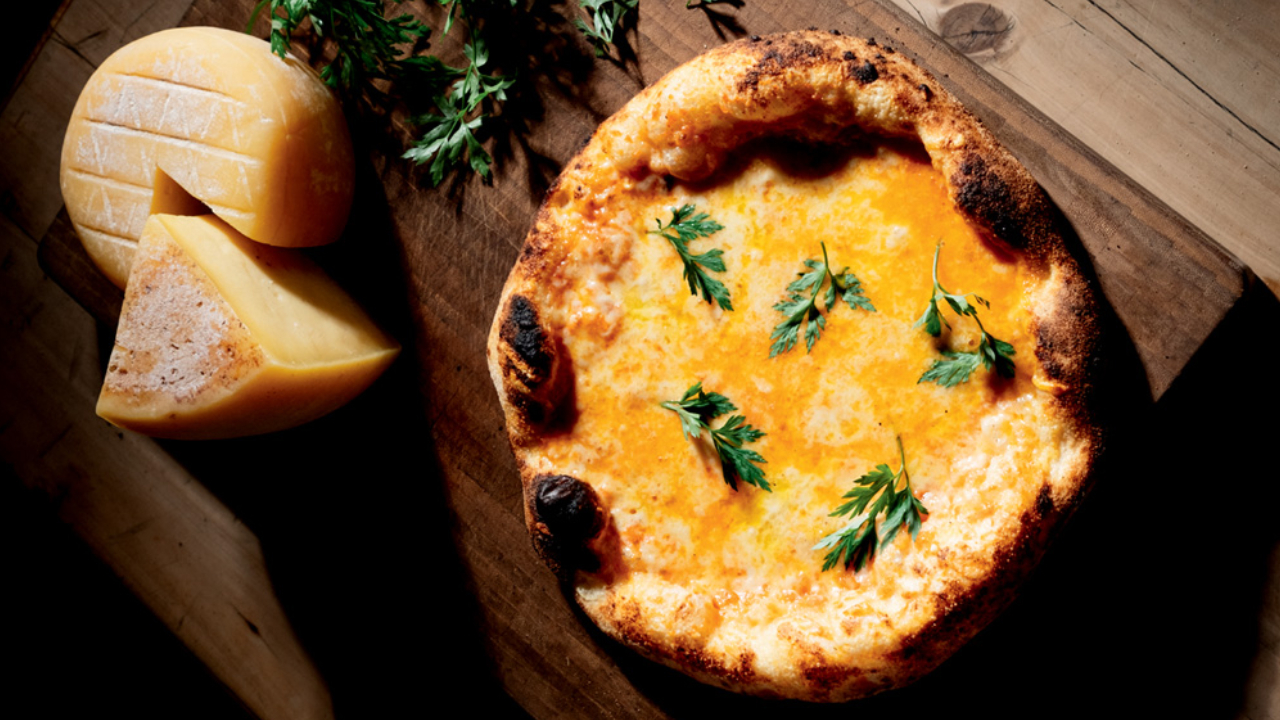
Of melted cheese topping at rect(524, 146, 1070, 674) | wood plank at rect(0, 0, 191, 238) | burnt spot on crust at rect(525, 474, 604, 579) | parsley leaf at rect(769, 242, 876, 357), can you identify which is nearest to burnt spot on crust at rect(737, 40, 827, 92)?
melted cheese topping at rect(524, 146, 1070, 674)

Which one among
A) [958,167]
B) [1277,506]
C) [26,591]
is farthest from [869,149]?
[26,591]

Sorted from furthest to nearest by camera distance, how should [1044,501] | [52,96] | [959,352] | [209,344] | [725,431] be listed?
[52,96] < [209,344] < [725,431] < [959,352] < [1044,501]

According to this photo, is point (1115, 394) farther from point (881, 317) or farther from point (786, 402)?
point (786, 402)

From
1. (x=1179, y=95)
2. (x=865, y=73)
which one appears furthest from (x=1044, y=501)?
(x=1179, y=95)

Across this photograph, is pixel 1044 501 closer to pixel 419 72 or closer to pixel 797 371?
pixel 797 371

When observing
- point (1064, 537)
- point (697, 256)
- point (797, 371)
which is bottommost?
point (1064, 537)

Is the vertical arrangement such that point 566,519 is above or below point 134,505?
above

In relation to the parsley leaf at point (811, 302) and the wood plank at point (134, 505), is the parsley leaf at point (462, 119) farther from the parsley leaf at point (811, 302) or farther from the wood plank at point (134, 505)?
the wood plank at point (134, 505)
